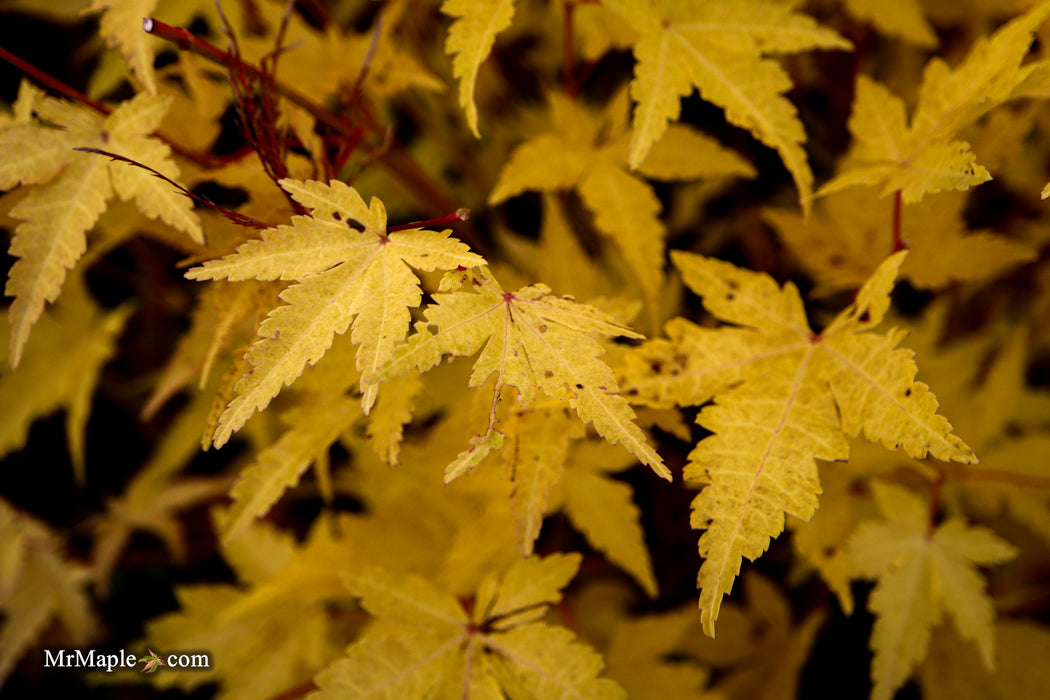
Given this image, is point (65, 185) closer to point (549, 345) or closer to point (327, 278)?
point (327, 278)

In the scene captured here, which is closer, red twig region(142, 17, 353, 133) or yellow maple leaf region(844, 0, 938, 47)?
red twig region(142, 17, 353, 133)

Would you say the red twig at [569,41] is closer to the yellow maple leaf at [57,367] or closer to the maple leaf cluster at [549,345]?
the maple leaf cluster at [549,345]

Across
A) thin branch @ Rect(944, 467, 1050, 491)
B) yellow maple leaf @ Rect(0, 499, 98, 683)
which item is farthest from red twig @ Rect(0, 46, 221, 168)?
thin branch @ Rect(944, 467, 1050, 491)

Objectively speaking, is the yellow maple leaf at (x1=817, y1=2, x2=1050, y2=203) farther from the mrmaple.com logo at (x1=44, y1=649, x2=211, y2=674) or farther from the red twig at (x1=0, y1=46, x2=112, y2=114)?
the mrmaple.com logo at (x1=44, y1=649, x2=211, y2=674)

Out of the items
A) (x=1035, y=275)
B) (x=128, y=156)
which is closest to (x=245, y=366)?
(x=128, y=156)

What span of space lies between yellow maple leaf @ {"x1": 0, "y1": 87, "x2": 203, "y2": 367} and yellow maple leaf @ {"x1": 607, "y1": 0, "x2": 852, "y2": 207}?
607 millimetres

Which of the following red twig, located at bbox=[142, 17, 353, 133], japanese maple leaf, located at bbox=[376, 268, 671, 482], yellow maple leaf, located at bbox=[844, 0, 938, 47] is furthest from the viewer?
yellow maple leaf, located at bbox=[844, 0, 938, 47]

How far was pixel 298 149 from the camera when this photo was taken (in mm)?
1054

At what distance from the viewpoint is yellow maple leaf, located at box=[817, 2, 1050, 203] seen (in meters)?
0.78

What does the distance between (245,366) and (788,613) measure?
4.00ft

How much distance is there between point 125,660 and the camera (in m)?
1.28

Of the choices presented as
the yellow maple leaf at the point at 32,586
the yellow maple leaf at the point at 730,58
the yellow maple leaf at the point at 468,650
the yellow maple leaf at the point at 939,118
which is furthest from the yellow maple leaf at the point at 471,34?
the yellow maple leaf at the point at 32,586

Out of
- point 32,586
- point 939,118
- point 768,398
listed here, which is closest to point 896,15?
point 939,118

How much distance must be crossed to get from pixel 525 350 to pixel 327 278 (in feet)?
0.74
